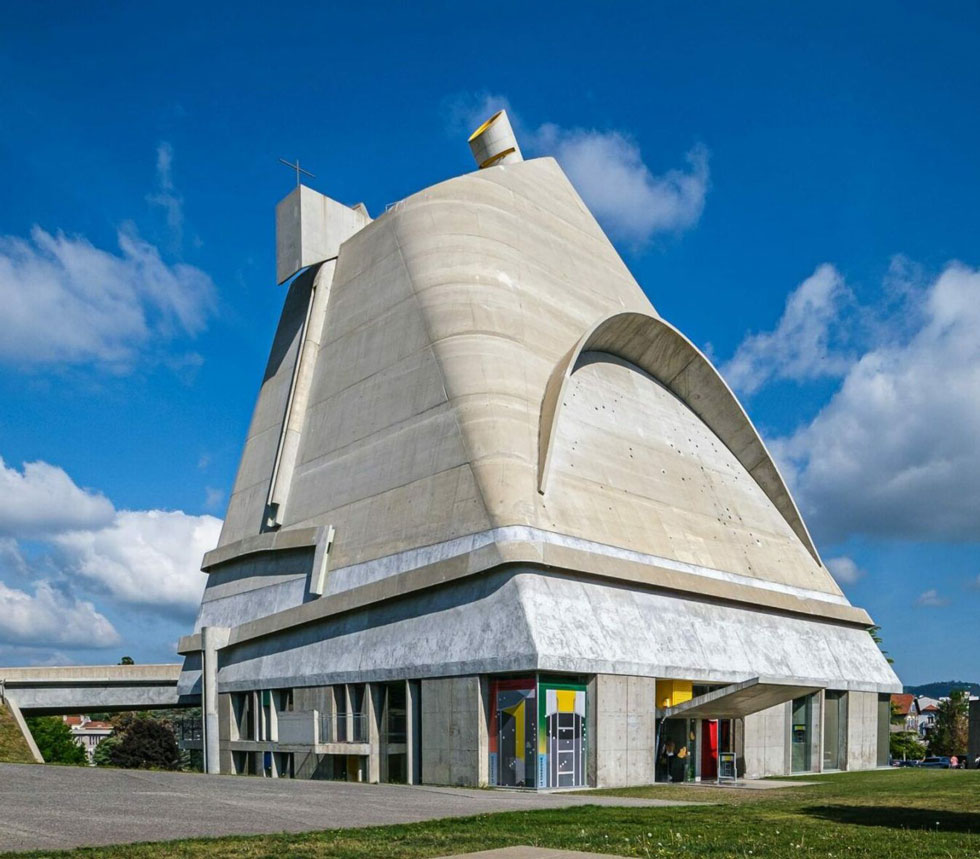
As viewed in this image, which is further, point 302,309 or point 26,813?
point 302,309

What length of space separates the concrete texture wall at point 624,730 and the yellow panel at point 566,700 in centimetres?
64

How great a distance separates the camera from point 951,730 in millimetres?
80375

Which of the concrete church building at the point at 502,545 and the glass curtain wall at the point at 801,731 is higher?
the concrete church building at the point at 502,545

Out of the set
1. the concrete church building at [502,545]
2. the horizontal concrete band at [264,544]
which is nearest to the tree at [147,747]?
the concrete church building at [502,545]

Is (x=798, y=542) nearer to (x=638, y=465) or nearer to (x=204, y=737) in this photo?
(x=638, y=465)

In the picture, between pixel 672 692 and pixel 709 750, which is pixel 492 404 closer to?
pixel 672 692

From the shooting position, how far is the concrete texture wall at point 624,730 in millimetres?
25703

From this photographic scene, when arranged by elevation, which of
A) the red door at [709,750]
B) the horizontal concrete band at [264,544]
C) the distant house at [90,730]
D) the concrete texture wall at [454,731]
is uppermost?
the horizontal concrete band at [264,544]

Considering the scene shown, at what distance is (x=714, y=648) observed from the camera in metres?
30.9

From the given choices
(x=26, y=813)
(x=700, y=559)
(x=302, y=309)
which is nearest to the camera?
(x=26, y=813)

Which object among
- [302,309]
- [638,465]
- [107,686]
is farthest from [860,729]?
[107,686]

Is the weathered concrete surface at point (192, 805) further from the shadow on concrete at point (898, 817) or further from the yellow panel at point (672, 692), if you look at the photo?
the yellow panel at point (672, 692)

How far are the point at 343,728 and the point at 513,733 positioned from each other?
6.89 metres

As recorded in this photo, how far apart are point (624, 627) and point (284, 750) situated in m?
11.3
